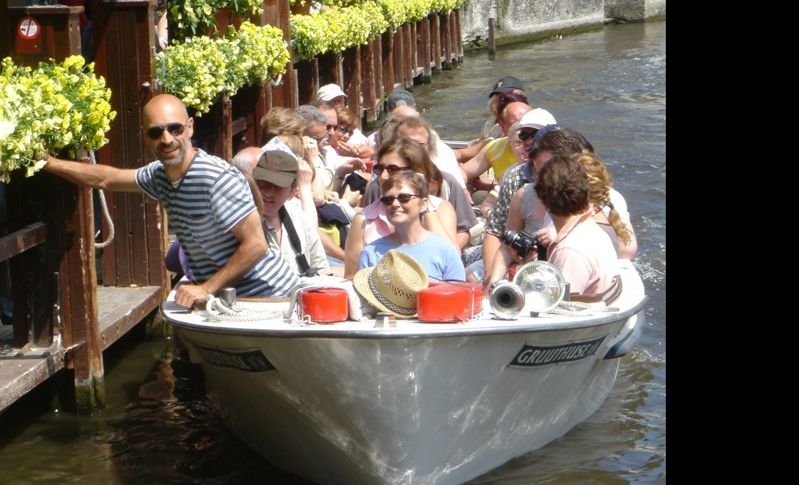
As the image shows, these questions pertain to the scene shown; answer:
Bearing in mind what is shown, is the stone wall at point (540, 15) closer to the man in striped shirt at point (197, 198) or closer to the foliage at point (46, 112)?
the foliage at point (46, 112)

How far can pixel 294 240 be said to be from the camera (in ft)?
19.2

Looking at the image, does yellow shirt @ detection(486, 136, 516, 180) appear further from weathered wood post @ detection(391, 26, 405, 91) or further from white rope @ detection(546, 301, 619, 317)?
weathered wood post @ detection(391, 26, 405, 91)

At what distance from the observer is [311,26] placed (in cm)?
1230

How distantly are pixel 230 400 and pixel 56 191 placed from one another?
118 centimetres

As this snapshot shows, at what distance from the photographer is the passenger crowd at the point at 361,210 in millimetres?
5004

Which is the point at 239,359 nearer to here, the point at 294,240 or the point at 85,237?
the point at 294,240

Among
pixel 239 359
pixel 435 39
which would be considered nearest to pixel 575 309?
pixel 239 359

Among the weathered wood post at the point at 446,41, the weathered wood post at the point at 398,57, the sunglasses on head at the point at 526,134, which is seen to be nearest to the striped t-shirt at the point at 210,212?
the sunglasses on head at the point at 526,134

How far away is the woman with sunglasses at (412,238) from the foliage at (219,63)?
2445 mm

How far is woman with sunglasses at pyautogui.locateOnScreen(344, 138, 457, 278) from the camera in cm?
555

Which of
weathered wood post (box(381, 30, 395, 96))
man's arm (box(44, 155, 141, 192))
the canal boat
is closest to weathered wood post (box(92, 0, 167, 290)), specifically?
the canal boat

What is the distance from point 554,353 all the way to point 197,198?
1.47 meters
